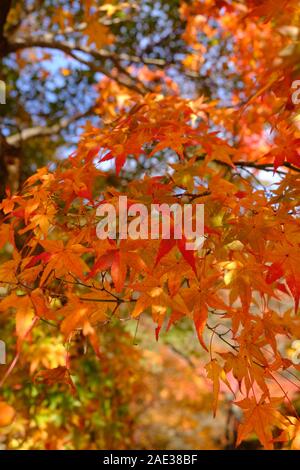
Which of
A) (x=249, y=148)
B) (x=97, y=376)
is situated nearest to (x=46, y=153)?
(x=249, y=148)

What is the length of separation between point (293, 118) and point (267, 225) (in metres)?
0.33

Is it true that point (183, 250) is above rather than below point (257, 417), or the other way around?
above

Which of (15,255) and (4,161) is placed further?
(4,161)

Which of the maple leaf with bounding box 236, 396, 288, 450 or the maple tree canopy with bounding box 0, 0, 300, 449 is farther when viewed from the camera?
the maple leaf with bounding box 236, 396, 288, 450

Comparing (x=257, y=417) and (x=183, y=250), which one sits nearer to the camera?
(x=183, y=250)

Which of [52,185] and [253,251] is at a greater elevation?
[52,185]

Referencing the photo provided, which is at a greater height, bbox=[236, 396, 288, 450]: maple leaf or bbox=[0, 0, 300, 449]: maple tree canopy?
bbox=[0, 0, 300, 449]: maple tree canopy

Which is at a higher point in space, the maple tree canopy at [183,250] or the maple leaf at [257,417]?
the maple tree canopy at [183,250]

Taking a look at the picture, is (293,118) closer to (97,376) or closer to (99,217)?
(99,217)

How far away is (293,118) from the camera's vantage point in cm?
129

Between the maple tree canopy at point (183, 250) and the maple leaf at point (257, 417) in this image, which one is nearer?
the maple tree canopy at point (183, 250)

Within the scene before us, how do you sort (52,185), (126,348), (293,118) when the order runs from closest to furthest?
(293,118)
(52,185)
(126,348)
